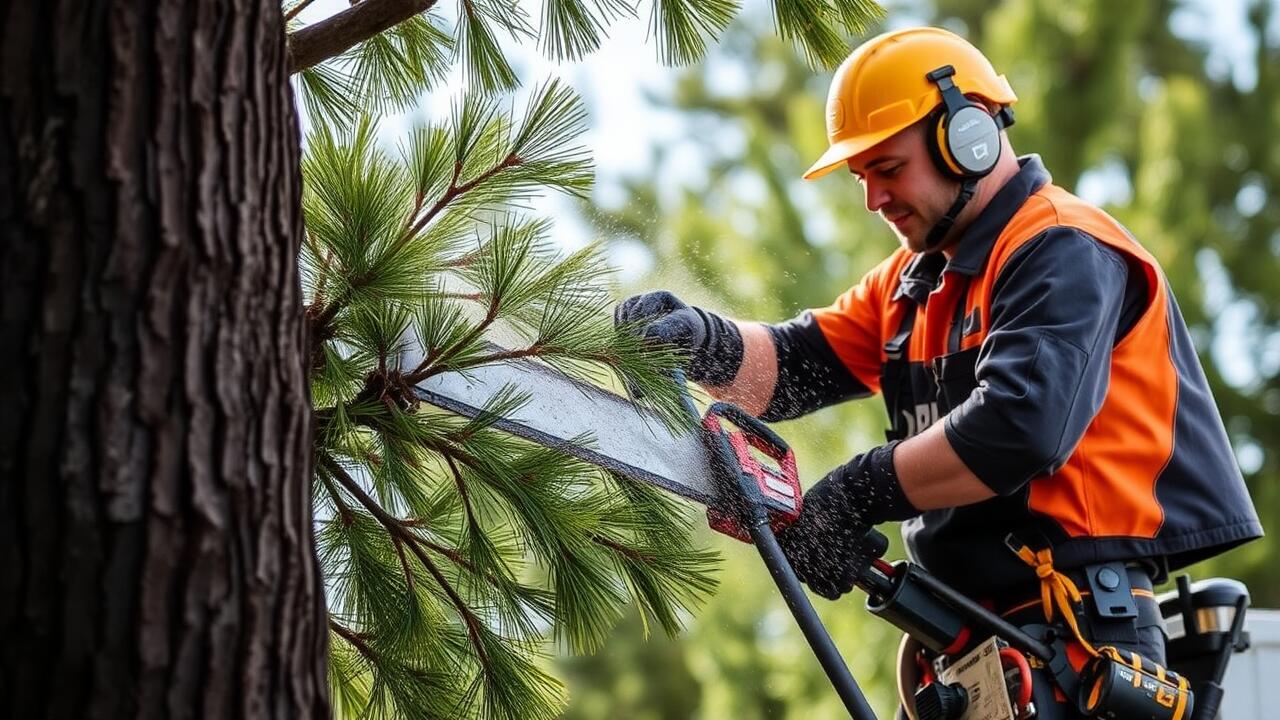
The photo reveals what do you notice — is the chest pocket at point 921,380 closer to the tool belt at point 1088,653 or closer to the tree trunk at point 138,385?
the tool belt at point 1088,653

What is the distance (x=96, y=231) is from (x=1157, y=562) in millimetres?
1999

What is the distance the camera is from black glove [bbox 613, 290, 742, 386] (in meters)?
2.86

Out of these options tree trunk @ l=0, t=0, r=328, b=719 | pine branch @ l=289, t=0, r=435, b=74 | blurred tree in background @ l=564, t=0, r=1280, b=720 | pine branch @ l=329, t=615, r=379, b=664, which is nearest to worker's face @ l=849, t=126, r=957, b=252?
pine branch @ l=289, t=0, r=435, b=74

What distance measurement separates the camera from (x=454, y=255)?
225 cm

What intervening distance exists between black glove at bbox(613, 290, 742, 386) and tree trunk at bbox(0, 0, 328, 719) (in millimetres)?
1358

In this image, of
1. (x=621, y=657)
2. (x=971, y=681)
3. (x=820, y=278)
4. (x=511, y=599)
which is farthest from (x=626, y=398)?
(x=621, y=657)

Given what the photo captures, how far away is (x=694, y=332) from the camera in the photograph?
2.92 metres

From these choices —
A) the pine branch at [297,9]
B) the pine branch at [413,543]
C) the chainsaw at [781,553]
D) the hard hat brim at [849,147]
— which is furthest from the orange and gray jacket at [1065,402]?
the pine branch at [297,9]

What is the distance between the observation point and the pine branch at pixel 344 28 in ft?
6.84

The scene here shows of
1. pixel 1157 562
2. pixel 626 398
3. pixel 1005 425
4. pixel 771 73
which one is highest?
pixel 771 73

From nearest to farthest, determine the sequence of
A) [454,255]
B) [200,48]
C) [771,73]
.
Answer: [200,48], [454,255], [771,73]

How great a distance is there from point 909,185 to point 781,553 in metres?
0.79

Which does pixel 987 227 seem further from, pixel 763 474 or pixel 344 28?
pixel 344 28

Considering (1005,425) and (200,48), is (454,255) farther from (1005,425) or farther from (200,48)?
(1005,425)
